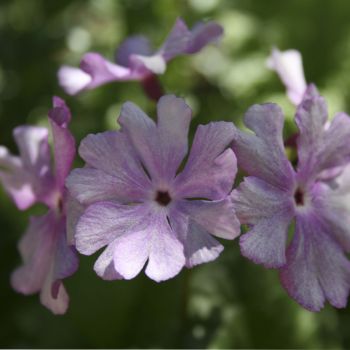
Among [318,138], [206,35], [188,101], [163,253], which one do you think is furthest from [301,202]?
[188,101]

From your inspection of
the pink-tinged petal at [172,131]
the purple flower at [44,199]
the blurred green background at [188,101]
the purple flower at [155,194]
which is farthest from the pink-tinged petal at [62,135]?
the blurred green background at [188,101]

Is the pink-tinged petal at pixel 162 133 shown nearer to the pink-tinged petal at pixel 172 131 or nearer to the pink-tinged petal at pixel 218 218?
the pink-tinged petal at pixel 172 131

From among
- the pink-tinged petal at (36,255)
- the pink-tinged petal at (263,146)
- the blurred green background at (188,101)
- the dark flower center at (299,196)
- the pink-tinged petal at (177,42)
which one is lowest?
the blurred green background at (188,101)

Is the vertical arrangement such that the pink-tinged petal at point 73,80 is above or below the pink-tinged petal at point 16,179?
above

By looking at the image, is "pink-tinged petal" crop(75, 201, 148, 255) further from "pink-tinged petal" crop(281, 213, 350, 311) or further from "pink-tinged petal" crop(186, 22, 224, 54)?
"pink-tinged petal" crop(186, 22, 224, 54)

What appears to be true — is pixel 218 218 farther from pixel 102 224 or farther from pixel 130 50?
pixel 130 50

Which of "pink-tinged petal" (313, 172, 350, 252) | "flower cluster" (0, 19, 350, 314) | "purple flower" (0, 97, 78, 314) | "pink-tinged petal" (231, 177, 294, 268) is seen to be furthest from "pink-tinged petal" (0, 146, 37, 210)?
"pink-tinged petal" (313, 172, 350, 252)

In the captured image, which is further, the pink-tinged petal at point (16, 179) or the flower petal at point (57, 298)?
the pink-tinged petal at point (16, 179)
